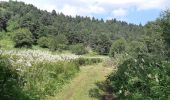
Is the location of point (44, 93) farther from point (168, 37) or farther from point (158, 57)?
point (168, 37)

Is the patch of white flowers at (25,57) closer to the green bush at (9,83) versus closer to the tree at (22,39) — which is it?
the green bush at (9,83)

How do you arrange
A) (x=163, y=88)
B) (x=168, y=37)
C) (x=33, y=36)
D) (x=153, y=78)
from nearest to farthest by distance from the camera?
(x=163, y=88), (x=153, y=78), (x=168, y=37), (x=33, y=36)

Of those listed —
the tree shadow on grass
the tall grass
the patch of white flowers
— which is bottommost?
the tree shadow on grass

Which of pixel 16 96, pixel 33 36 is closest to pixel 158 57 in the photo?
pixel 16 96

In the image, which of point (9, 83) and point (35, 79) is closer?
point (9, 83)

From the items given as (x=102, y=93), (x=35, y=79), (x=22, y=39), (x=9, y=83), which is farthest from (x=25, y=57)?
(x=22, y=39)

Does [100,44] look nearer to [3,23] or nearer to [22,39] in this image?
[22,39]

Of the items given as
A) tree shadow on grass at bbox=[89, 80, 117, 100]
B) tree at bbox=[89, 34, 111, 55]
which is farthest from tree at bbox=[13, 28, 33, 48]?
tree shadow on grass at bbox=[89, 80, 117, 100]

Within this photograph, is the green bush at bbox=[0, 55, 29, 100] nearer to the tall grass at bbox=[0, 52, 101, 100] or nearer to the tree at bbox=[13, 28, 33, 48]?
the tall grass at bbox=[0, 52, 101, 100]

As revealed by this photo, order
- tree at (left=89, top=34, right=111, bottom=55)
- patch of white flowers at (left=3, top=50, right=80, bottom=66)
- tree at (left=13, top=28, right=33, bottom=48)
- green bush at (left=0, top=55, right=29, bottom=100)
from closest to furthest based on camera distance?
green bush at (left=0, top=55, right=29, bottom=100) → patch of white flowers at (left=3, top=50, right=80, bottom=66) → tree at (left=13, top=28, right=33, bottom=48) → tree at (left=89, top=34, right=111, bottom=55)

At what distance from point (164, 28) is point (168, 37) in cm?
74

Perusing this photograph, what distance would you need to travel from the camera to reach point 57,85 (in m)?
26.8

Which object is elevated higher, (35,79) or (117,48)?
(117,48)

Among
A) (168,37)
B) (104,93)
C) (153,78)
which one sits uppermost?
(168,37)
